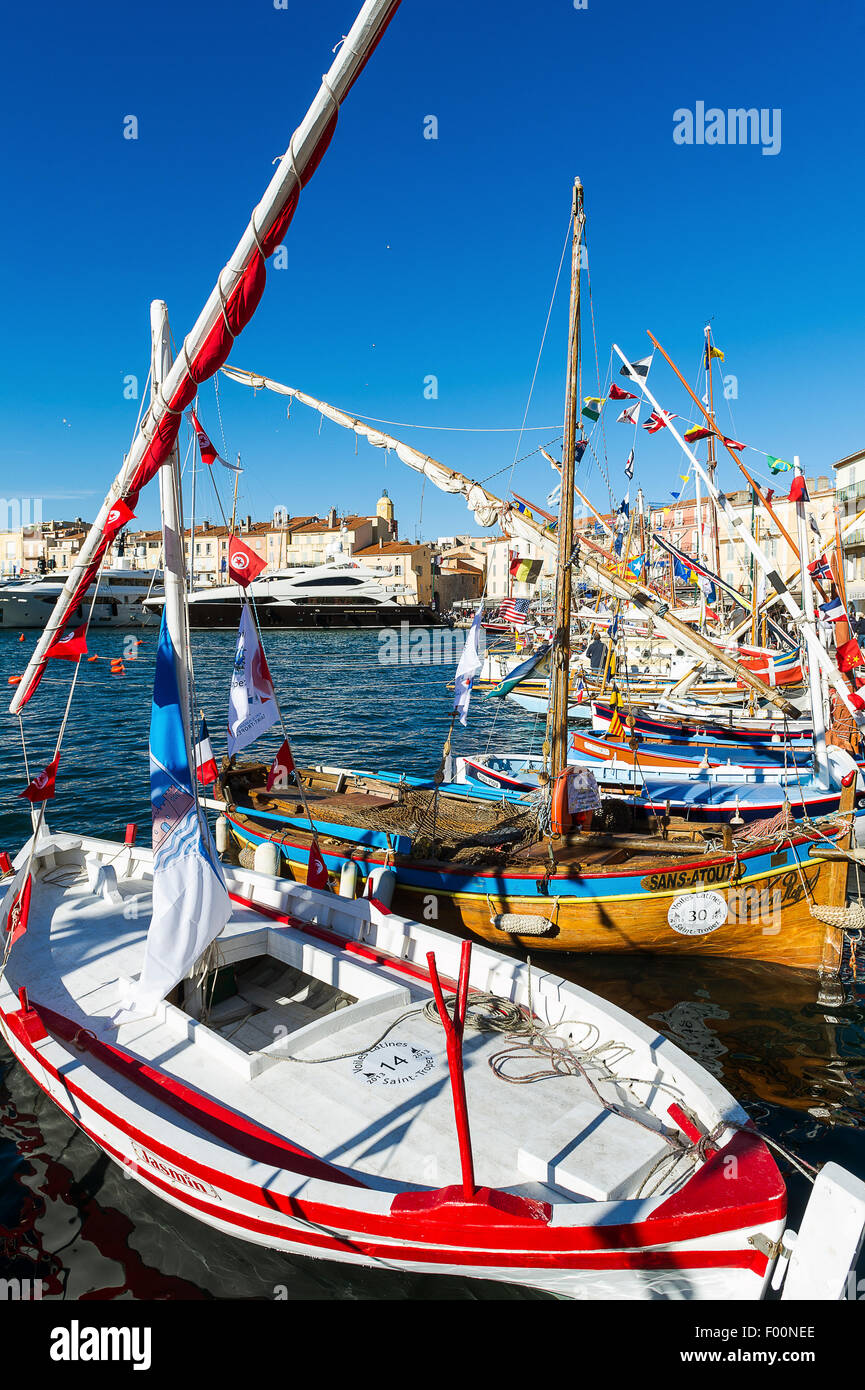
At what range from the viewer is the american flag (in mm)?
22562

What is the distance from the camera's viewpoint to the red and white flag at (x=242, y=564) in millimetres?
10080

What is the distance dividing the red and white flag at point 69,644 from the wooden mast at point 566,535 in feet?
29.5

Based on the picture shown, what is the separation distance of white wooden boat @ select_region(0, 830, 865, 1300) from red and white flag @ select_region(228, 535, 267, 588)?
182 inches

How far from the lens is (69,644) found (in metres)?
9.05

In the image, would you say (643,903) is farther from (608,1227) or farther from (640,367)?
(640,367)

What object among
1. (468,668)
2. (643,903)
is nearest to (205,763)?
(468,668)

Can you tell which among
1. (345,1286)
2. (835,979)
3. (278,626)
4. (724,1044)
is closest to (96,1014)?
(345,1286)

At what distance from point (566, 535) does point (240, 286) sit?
10662mm

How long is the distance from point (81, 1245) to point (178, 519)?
7336 millimetres

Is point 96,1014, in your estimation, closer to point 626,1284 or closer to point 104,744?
point 626,1284

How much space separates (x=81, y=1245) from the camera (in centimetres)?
779

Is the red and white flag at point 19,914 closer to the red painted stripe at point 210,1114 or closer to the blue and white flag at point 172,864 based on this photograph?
the red painted stripe at point 210,1114

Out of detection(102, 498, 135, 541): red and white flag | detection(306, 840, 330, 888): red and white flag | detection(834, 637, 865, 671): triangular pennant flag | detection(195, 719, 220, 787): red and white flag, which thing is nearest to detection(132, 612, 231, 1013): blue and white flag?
detection(102, 498, 135, 541): red and white flag

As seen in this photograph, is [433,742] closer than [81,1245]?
No
